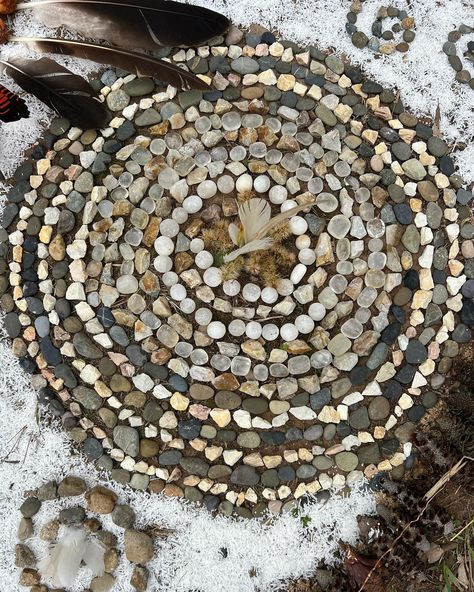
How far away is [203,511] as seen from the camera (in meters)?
2.37

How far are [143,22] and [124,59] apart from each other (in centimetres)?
17

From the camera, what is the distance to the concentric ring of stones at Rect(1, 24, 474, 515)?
90.7 inches

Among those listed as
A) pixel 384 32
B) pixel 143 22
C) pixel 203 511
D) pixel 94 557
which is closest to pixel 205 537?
pixel 203 511

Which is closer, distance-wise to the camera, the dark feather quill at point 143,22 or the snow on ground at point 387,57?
the dark feather quill at point 143,22

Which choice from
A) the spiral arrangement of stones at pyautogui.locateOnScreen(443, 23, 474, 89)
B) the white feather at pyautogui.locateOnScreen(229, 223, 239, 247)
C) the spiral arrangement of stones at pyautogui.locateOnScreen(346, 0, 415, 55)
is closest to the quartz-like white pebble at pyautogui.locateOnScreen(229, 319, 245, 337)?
the white feather at pyautogui.locateOnScreen(229, 223, 239, 247)

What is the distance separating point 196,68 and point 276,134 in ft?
1.50

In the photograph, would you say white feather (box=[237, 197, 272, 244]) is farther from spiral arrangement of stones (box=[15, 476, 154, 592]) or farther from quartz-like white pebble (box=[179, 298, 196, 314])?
spiral arrangement of stones (box=[15, 476, 154, 592])

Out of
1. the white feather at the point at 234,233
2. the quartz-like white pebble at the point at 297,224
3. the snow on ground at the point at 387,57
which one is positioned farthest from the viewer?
the snow on ground at the point at 387,57

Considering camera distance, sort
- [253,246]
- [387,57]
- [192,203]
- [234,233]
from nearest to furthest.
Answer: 1. [253,246]
2. [234,233]
3. [192,203]
4. [387,57]

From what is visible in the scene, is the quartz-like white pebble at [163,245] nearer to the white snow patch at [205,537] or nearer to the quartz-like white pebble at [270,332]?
the quartz-like white pebble at [270,332]

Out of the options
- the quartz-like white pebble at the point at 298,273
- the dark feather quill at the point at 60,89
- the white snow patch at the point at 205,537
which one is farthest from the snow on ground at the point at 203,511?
the quartz-like white pebble at the point at 298,273

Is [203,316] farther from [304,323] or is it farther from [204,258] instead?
[304,323]

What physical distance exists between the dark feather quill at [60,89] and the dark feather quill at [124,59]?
9cm

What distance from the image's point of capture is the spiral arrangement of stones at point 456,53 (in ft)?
8.19
